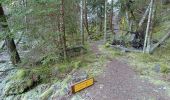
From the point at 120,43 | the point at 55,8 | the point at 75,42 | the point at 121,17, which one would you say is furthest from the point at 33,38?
the point at 121,17

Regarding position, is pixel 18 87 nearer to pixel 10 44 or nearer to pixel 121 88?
pixel 10 44

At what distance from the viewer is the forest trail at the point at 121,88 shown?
24.6 ft

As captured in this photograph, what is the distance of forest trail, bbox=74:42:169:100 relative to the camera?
7512mm

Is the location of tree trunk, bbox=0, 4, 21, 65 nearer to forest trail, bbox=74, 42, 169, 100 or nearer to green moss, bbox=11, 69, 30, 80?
green moss, bbox=11, 69, 30, 80

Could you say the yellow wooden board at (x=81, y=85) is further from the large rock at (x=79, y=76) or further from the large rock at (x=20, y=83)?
the large rock at (x=20, y=83)

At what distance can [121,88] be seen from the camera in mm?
8094

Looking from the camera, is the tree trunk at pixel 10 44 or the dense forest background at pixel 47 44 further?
the tree trunk at pixel 10 44

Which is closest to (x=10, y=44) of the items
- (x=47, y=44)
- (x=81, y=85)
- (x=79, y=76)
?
(x=47, y=44)

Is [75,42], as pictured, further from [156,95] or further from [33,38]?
[156,95]

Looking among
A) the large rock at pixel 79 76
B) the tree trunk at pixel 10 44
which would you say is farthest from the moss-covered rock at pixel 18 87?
the large rock at pixel 79 76

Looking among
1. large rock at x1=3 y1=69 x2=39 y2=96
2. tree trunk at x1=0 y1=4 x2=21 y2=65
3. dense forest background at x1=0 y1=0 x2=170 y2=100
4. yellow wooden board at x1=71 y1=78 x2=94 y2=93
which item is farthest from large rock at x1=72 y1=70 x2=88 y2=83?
tree trunk at x1=0 y1=4 x2=21 y2=65

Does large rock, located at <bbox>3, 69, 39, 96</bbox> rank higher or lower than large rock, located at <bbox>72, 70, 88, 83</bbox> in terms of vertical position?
lower

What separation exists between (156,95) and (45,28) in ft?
18.8

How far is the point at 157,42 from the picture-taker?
1289 cm
